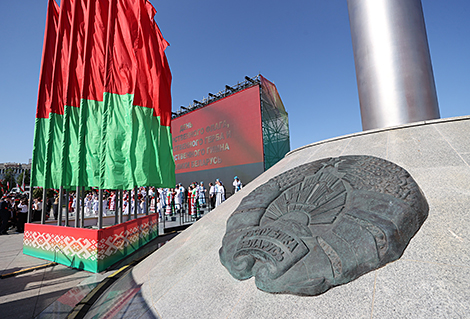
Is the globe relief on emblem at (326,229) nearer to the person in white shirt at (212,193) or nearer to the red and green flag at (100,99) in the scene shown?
the red and green flag at (100,99)

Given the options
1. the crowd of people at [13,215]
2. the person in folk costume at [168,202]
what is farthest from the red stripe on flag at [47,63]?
the person in folk costume at [168,202]

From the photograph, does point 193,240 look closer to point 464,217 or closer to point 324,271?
point 324,271

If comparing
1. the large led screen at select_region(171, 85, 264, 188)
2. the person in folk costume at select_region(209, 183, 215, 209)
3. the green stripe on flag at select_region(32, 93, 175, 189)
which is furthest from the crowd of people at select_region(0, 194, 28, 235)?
the large led screen at select_region(171, 85, 264, 188)

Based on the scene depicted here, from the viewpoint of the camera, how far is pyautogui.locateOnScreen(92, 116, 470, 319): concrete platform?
1.44 meters

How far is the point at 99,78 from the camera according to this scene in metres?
5.33

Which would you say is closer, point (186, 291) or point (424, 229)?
point (424, 229)

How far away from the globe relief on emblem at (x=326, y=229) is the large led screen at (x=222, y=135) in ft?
38.3

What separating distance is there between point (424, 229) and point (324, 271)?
86 centimetres

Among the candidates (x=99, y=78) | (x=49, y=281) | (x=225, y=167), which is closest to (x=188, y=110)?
(x=225, y=167)

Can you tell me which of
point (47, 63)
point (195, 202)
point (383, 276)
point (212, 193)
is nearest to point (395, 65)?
point (383, 276)

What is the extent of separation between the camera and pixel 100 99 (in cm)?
528

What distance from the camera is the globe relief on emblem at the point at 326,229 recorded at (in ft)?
5.40

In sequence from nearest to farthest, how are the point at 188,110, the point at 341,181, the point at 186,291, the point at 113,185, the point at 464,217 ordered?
1. the point at 464,217
2. the point at 186,291
3. the point at 341,181
4. the point at 113,185
5. the point at 188,110

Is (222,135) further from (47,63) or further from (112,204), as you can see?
(47,63)
